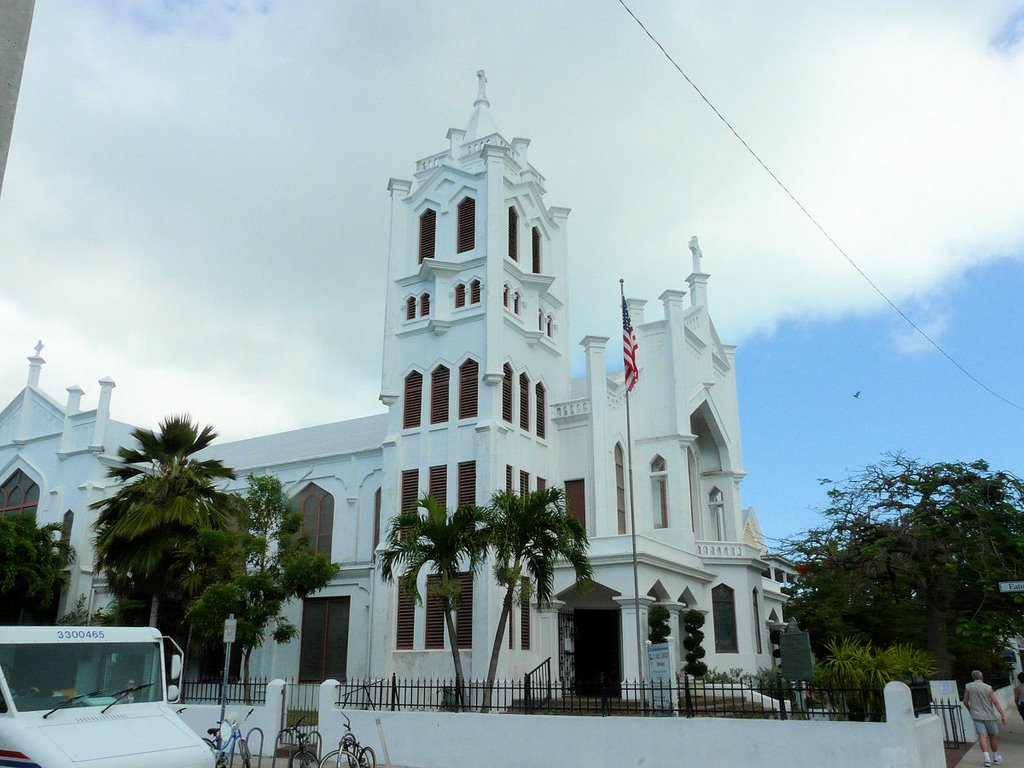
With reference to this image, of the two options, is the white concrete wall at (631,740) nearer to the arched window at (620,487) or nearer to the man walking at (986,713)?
the man walking at (986,713)

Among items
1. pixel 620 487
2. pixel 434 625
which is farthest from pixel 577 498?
pixel 434 625

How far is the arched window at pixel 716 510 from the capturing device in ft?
116

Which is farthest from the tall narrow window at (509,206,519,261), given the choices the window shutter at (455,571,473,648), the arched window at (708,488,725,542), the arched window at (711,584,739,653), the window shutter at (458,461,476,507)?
the arched window at (711,584,739,653)

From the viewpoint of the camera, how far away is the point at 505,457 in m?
27.7

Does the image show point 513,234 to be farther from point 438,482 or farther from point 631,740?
point 631,740

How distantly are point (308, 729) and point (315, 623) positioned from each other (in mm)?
10430

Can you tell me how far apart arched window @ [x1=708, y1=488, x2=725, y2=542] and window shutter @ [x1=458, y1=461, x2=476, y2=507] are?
39.9ft

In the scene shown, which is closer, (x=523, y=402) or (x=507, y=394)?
(x=507, y=394)

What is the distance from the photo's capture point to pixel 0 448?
1571 inches

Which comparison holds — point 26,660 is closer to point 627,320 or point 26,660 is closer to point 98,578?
point 627,320

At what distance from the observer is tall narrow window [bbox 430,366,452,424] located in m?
29.2

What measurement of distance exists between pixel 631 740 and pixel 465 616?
10947 millimetres

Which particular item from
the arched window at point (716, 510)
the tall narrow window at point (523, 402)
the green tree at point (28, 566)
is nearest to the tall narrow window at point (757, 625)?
the arched window at point (716, 510)

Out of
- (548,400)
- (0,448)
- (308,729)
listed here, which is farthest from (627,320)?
(0,448)
